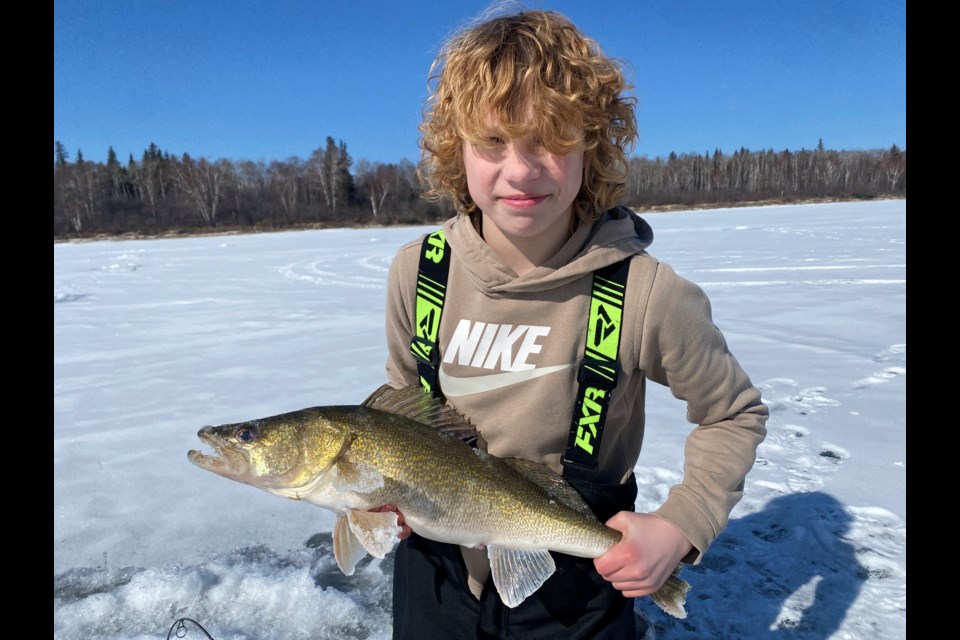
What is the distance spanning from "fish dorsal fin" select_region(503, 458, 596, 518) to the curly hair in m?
0.80

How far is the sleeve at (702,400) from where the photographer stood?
1.70 metres

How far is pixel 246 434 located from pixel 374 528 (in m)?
0.44

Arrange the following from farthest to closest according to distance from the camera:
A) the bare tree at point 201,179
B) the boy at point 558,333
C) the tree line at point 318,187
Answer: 1. the bare tree at point 201,179
2. the tree line at point 318,187
3. the boy at point 558,333

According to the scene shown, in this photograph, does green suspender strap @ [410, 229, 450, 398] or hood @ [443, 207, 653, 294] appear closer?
hood @ [443, 207, 653, 294]

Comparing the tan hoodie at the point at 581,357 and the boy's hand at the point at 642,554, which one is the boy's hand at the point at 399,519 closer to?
the tan hoodie at the point at 581,357

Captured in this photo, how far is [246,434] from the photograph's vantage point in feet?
5.28

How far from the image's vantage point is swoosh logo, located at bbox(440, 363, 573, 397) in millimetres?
1838

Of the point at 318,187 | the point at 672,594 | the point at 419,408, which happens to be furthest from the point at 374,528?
the point at 318,187

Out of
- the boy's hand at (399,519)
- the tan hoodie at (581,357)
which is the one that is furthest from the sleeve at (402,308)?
the boy's hand at (399,519)

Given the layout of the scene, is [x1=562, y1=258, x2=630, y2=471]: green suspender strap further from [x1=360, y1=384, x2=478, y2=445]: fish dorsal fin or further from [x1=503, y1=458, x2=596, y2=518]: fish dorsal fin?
[x1=360, y1=384, x2=478, y2=445]: fish dorsal fin

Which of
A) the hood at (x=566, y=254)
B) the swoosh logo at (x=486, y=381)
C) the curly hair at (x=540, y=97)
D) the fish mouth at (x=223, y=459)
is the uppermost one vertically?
the curly hair at (x=540, y=97)

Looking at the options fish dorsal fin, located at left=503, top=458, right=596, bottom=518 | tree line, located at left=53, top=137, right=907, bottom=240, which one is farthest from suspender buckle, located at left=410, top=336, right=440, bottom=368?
tree line, located at left=53, top=137, right=907, bottom=240

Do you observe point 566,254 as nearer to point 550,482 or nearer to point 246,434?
point 550,482

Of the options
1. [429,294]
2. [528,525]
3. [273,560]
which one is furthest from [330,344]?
[528,525]
